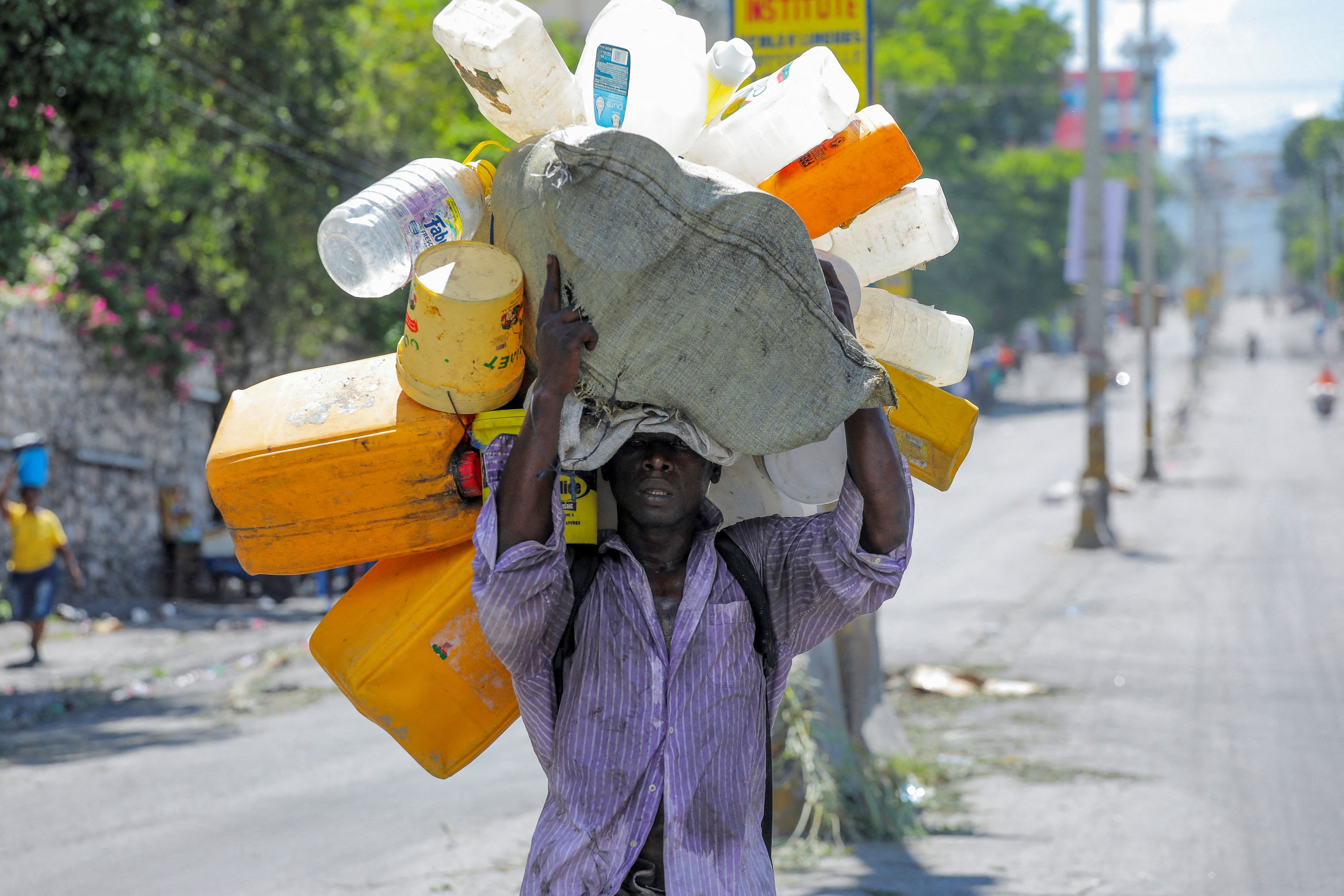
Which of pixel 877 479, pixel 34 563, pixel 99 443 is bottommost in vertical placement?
pixel 99 443

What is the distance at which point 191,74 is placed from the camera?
1384cm

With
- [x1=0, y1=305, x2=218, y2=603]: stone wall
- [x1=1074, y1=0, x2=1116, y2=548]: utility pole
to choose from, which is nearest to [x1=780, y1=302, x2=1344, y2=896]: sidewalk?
[x1=1074, y1=0, x2=1116, y2=548]: utility pole

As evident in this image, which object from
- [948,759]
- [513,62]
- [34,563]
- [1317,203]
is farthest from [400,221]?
[1317,203]

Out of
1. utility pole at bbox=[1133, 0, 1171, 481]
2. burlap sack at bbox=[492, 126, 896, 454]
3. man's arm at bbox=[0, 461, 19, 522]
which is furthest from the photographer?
utility pole at bbox=[1133, 0, 1171, 481]

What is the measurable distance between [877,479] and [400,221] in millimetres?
1053

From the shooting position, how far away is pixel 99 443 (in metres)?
14.6

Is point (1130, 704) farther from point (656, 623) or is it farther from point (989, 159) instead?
point (989, 159)

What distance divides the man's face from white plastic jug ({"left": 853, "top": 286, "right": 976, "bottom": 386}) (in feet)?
1.71

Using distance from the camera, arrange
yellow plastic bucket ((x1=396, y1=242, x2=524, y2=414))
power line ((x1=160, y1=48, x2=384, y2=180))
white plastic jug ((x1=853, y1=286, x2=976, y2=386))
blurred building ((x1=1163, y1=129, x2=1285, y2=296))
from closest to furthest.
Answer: yellow plastic bucket ((x1=396, y1=242, x2=524, y2=414)) < white plastic jug ((x1=853, y1=286, x2=976, y2=386)) < power line ((x1=160, y1=48, x2=384, y2=180)) < blurred building ((x1=1163, y1=129, x2=1285, y2=296))

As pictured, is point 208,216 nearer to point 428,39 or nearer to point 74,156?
→ point 74,156

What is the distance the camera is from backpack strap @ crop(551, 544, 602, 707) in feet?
7.68

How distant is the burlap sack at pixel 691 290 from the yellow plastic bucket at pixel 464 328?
0.23 feet

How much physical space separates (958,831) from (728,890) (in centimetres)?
354

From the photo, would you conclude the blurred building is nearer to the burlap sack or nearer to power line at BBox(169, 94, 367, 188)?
power line at BBox(169, 94, 367, 188)
